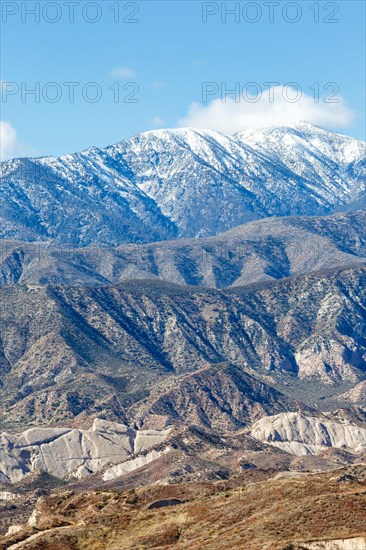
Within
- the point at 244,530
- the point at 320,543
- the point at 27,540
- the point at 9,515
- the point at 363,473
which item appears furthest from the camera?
the point at 9,515

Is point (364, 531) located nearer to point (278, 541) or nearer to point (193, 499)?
point (278, 541)

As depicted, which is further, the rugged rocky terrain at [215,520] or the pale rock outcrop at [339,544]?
the rugged rocky terrain at [215,520]

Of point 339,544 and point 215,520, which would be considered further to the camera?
point 215,520

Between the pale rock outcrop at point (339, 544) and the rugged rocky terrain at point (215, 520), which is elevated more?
the pale rock outcrop at point (339, 544)

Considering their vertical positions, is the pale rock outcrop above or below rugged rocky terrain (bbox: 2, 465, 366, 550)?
above

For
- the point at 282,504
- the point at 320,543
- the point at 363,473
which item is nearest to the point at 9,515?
the point at 363,473

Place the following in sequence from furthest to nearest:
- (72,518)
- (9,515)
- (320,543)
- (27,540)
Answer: (9,515), (72,518), (27,540), (320,543)

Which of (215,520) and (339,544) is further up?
(339,544)

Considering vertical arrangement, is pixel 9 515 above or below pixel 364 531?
below

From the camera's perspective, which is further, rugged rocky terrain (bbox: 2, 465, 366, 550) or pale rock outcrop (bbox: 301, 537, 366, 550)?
rugged rocky terrain (bbox: 2, 465, 366, 550)

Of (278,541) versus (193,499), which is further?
(193,499)

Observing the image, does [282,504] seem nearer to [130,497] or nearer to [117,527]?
[117,527]
